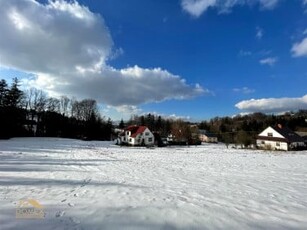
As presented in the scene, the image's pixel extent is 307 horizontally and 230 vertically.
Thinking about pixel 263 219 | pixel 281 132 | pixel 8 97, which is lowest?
pixel 263 219

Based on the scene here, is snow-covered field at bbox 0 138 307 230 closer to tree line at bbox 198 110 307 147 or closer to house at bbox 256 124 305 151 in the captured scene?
tree line at bbox 198 110 307 147

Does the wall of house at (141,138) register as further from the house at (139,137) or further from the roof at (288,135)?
the roof at (288,135)

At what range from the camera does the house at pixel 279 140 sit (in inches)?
2598

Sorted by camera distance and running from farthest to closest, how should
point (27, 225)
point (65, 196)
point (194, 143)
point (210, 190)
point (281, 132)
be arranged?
1. point (194, 143)
2. point (281, 132)
3. point (210, 190)
4. point (65, 196)
5. point (27, 225)

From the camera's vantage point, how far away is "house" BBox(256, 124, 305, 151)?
6600cm

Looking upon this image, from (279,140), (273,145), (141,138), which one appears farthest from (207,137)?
(141,138)

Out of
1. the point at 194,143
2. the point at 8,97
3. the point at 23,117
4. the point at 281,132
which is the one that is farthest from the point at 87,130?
the point at 281,132

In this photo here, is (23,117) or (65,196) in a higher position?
(23,117)

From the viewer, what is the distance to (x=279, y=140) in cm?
6800

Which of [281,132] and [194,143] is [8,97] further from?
[281,132]

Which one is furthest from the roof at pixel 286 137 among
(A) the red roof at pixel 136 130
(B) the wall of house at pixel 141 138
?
(A) the red roof at pixel 136 130

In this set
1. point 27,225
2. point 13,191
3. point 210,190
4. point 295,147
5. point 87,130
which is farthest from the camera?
point 87,130

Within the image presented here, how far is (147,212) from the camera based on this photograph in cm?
759

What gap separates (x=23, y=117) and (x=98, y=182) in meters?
68.6
